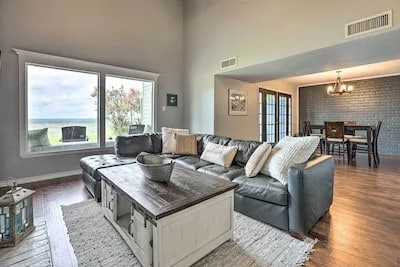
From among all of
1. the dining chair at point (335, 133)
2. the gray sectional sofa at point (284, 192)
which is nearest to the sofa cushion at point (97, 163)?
the gray sectional sofa at point (284, 192)

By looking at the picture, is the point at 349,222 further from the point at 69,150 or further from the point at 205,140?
the point at 69,150

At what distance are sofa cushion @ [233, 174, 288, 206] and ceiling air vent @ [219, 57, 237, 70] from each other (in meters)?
2.92

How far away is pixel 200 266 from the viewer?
5.20 feet

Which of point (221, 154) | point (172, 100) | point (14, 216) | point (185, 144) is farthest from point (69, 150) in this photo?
point (221, 154)

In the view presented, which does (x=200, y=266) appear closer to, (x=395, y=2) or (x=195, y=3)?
(x=395, y=2)

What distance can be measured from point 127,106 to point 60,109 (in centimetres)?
133

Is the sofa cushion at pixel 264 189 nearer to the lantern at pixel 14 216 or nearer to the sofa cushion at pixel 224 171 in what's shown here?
the sofa cushion at pixel 224 171

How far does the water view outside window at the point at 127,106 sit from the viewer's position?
467 cm

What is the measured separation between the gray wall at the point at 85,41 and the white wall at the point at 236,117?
123 centimetres

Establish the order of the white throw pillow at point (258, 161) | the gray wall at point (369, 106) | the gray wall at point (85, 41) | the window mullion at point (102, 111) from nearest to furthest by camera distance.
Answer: the white throw pillow at point (258, 161)
the gray wall at point (85, 41)
the window mullion at point (102, 111)
the gray wall at point (369, 106)

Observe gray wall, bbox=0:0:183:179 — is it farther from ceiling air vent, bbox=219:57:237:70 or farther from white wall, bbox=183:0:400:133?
ceiling air vent, bbox=219:57:237:70

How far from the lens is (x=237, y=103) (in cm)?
568

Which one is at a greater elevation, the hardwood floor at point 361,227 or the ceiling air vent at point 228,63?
the ceiling air vent at point 228,63

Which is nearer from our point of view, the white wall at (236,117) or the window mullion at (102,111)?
the window mullion at (102,111)
